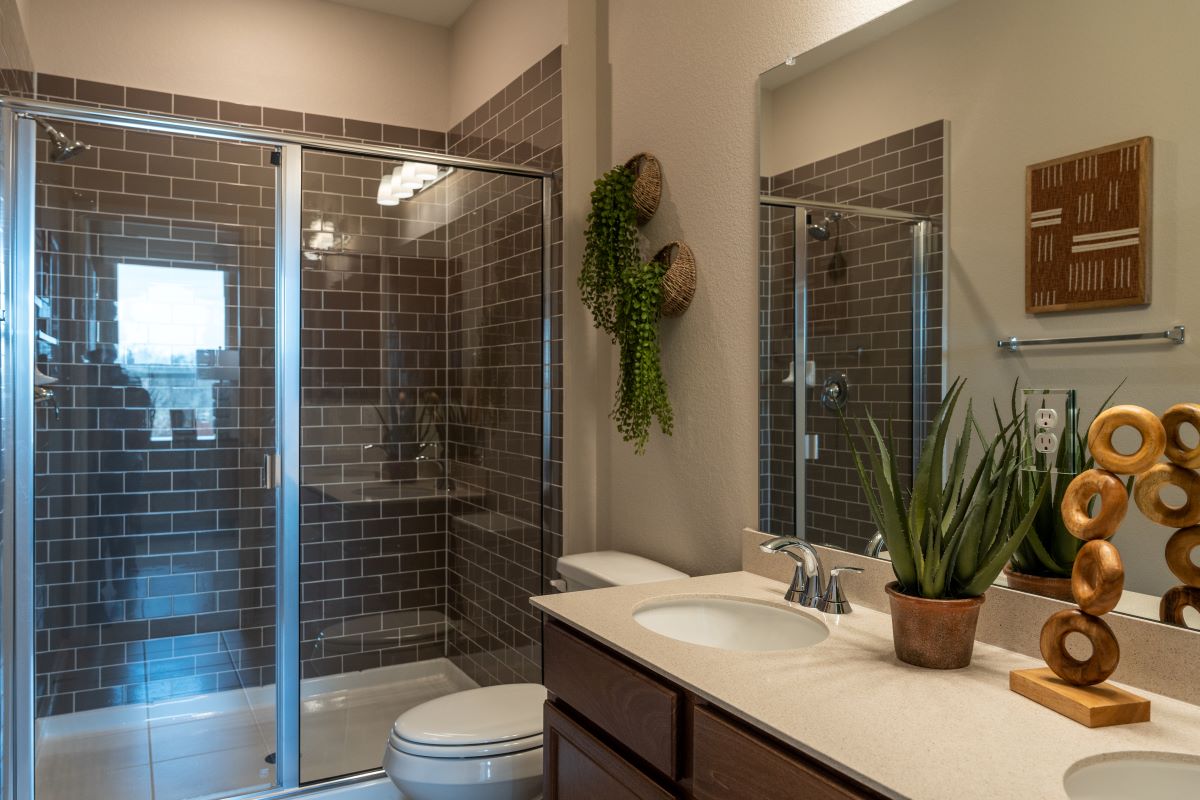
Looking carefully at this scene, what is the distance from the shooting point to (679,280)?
225 centimetres

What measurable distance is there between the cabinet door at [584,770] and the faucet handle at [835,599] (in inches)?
19.3

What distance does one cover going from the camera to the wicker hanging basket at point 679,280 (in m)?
2.25

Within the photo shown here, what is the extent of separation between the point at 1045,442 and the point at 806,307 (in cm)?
66

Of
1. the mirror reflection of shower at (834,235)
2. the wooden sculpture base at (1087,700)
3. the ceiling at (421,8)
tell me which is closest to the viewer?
the wooden sculpture base at (1087,700)

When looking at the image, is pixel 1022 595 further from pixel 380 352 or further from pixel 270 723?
pixel 270 723

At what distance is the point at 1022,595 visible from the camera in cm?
139

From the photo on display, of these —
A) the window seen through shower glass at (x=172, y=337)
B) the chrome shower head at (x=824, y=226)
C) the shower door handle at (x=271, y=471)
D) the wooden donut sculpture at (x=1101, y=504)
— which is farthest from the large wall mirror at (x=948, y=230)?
the window seen through shower glass at (x=172, y=337)

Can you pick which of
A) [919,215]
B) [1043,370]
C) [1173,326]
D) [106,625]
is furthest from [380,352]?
[1173,326]

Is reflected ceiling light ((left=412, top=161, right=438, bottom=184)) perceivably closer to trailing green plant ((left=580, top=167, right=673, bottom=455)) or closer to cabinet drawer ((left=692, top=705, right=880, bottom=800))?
trailing green plant ((left=580, top=167, right=673, bottom=455))

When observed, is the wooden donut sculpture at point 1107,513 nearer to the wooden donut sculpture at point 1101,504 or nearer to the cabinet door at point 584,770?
the wooden donut sculpture at point 1101,504

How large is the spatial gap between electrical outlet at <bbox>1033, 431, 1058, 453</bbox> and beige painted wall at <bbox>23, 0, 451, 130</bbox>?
3.18 metres

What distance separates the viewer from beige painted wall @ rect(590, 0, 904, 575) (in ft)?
6.77

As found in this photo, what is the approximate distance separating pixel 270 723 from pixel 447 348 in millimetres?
1308

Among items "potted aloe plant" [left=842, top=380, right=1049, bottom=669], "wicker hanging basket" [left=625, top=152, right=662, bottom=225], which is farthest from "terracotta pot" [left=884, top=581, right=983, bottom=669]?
"wicker hanging basket" [left=625, top=152, right=662, bottom=225]
